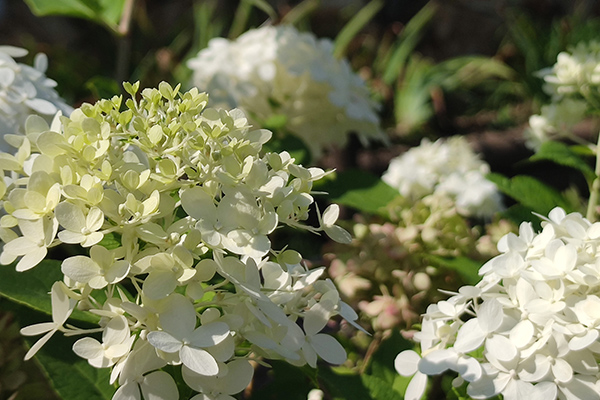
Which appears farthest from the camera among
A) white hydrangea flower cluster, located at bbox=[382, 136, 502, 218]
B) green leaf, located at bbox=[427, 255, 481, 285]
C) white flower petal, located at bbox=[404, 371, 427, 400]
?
white hydrangea flower cluster, located at bbox=[382, 136, 502, 218]

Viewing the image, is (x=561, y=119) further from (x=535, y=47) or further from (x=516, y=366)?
(x=535, y=47)

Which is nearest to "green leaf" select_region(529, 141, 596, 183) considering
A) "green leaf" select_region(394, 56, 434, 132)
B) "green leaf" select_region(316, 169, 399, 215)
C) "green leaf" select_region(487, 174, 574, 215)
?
"green leaf" select_region(487, 174, 574, 215)

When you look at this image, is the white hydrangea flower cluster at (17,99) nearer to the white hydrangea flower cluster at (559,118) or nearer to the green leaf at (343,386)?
the green leaf at (343,386)

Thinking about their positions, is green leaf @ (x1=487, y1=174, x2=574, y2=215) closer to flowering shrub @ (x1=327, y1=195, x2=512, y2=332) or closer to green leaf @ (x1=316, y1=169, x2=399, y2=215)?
flowering shrub @ (x1=327, y1=195, x2=512, y2=332)

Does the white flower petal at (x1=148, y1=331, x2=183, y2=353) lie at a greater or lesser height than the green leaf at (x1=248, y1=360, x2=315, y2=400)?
greater

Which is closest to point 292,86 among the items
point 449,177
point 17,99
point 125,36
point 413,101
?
point 125,36

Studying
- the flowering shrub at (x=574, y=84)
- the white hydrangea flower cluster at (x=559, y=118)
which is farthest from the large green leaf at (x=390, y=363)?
the white hydrangea flower cluster at (x=559, y=118)
